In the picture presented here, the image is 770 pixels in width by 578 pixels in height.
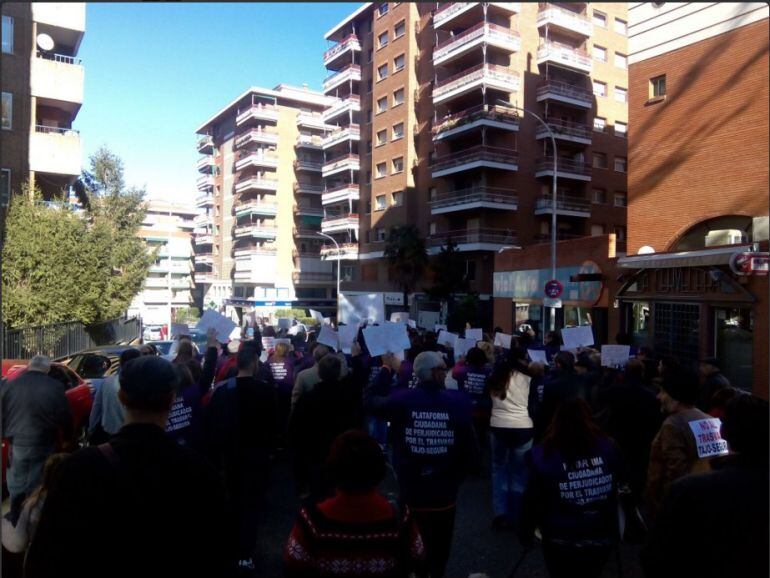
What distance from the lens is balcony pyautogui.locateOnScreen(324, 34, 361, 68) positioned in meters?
49.5

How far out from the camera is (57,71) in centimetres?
2072

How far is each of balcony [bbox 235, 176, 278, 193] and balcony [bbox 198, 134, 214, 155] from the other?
13.1m

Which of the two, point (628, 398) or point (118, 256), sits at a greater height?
point (118, 256)

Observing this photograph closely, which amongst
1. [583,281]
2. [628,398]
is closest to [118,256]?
[583,281]

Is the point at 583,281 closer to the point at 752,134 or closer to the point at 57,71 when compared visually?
the point at 752,134

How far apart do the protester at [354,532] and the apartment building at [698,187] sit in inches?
426

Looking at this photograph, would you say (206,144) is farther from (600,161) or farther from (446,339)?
(446,339)

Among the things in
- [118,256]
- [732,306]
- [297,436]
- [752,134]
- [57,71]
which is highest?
[57,71]

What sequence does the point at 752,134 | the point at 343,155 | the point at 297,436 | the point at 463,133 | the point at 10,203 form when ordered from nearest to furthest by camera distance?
the point at 297,436 < the point at 752,134 < the point at 10,203 < the point at 463,133 < the point at 343,155

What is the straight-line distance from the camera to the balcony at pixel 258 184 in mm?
57312

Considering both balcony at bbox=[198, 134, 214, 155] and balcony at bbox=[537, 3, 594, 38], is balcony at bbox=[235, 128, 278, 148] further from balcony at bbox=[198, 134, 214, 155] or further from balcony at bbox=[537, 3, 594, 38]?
balcony at bbox=[537, 3, 594, 38]

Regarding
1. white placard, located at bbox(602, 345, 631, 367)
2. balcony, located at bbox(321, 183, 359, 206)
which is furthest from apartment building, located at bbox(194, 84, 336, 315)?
white placard, located at bbox(602, 345, 631, 367)

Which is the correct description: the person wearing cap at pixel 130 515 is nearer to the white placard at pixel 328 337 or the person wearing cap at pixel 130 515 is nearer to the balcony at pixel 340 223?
the white placard at pixel 328 337

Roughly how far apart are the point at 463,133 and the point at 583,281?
19.2 meters
